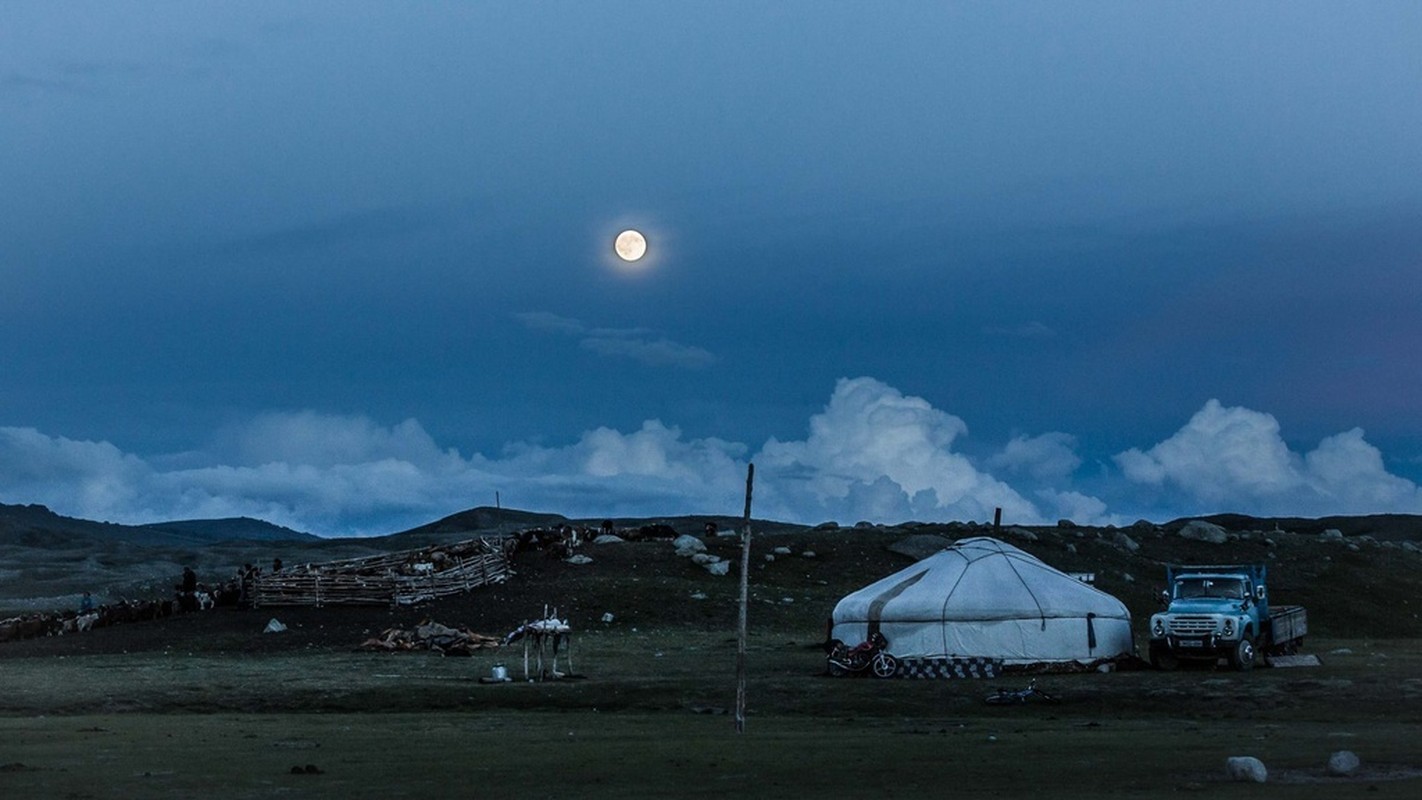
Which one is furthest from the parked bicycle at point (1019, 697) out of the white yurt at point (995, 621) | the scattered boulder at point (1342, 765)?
the scattered boulder at point (1342, 765)

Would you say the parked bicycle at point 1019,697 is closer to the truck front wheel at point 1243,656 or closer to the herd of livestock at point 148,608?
the truck front wheel at point 1243,656

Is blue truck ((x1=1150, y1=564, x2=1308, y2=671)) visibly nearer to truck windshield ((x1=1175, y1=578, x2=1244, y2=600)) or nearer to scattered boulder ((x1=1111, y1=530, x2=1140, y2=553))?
truck windshield ((x1=1175, y1=578, x2=1244, y2=600))

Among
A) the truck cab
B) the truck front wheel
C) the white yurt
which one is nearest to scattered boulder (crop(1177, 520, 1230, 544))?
the white yurt

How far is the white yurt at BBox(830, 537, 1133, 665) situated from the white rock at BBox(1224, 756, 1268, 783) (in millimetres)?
22529

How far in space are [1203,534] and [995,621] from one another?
1600 inches

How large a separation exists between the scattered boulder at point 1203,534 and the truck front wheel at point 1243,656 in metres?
41.4

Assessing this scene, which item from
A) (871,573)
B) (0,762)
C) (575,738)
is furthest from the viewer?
(871,573)

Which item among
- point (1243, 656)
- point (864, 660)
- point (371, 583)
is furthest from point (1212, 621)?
point (371, 583)

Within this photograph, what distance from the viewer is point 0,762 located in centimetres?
2322

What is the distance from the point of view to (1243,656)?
3875 centimetres

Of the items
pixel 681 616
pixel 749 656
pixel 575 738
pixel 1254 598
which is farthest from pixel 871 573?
pixel 575 738

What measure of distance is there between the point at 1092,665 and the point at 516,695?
14148 mm

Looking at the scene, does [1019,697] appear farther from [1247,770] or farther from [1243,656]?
[1247,770]

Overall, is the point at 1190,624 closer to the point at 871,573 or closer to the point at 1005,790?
the point at 1005,790
